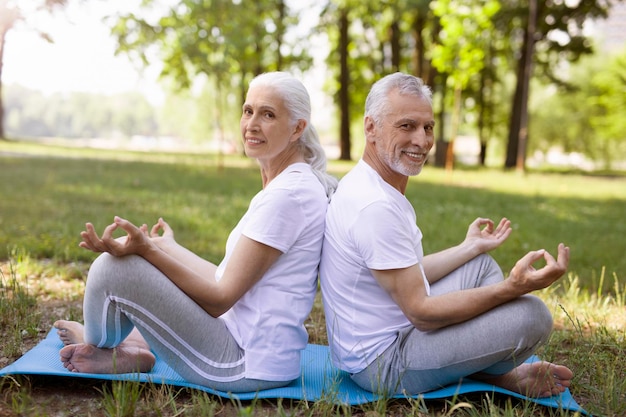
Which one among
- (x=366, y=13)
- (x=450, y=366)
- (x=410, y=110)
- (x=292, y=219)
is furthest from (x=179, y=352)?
(x=366, y=13)

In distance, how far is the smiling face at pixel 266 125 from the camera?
3.06m

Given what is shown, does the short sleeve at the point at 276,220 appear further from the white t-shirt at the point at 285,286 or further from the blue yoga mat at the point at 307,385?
the blue yoga mat at the point at 307,385

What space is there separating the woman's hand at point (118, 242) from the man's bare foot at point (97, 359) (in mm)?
620

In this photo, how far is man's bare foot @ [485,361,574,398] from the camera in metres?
3.10

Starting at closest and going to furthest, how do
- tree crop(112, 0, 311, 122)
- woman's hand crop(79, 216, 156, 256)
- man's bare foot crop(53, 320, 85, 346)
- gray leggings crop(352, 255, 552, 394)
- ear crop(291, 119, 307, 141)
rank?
1. woman's hand crop(79, 216, 156, 256)
2. gray leggings crop(352, 255, 552, 394)
3. ear crop(291, 119, 307, 141)
4. man's bare foot crop(53, 320, 85, 346)
5. tree crop(112, 0, 311, 122)

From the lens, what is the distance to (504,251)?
748cm

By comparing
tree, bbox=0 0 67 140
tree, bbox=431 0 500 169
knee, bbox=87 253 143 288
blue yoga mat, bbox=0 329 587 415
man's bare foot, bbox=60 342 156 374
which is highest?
tree, bbox=431 0 500 169

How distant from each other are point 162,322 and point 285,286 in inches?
23.0

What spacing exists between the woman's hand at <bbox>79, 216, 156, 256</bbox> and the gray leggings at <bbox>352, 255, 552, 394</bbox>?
1.19 metres

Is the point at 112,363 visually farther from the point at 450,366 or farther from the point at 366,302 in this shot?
the point at 450,366

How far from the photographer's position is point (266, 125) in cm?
306

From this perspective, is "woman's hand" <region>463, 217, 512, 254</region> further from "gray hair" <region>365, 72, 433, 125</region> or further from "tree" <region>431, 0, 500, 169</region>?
"tree" <region>431, 0, 500, 169</region>

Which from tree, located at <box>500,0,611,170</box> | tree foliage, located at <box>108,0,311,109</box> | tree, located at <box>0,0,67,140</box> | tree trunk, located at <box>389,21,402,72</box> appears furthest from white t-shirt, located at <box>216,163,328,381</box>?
tree trunk, located at <box>389,21,402,72</box>

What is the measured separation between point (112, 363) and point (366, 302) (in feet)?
4.28
